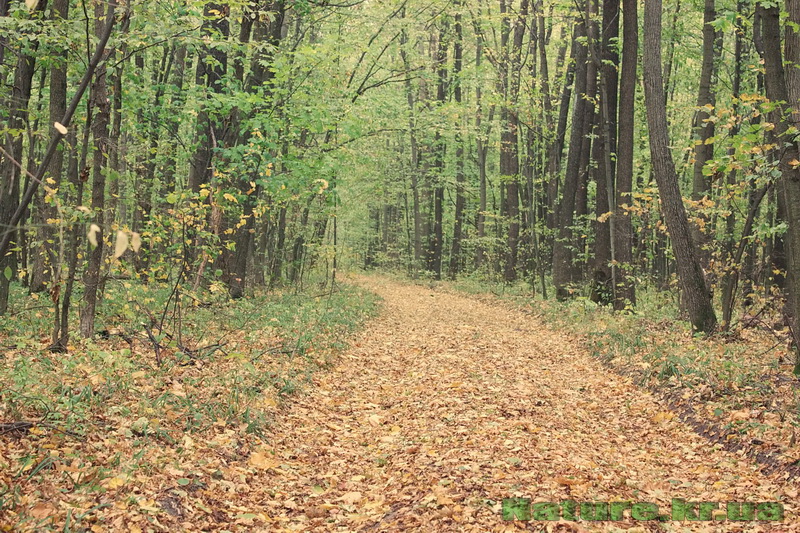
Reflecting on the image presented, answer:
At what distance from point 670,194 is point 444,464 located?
7.82 meters

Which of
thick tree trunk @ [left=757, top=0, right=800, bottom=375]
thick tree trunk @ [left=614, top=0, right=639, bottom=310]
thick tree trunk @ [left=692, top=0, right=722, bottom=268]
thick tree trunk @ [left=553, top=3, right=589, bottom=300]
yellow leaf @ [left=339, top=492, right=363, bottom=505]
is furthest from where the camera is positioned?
thick tree trunk @ [left=553, top=3, right=589, bottom=300]

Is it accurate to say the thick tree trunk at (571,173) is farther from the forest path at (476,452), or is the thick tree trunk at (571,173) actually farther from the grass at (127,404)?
the grass at (127,404)

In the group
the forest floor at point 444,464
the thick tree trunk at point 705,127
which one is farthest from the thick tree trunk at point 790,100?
the thick tree trunk at point 705,127

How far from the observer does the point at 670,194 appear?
35.3 feet

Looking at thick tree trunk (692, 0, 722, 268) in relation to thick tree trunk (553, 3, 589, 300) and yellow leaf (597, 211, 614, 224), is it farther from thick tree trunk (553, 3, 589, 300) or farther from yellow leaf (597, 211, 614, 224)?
thick tree trunk (553, 3, 589, 300)

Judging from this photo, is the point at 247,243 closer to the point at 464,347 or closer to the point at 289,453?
the point at 464,347

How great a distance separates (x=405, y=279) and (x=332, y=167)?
737 inches

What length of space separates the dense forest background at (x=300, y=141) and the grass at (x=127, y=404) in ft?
2.65

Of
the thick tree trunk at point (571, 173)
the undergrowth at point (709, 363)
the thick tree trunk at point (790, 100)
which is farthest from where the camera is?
the thick tree trunk at point (571, 173)

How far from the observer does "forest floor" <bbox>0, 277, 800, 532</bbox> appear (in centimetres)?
438

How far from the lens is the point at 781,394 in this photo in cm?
673

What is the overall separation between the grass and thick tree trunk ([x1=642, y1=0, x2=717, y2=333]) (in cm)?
657

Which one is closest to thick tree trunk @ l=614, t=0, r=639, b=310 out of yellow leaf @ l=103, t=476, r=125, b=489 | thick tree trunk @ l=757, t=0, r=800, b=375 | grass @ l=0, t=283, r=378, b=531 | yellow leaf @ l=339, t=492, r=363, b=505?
thick tree trunk @ l=757, t=0, r=800, b=375

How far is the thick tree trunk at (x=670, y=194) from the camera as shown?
10523mm
